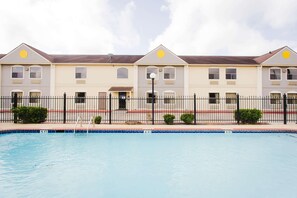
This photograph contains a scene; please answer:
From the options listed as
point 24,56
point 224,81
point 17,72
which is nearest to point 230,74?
point 224,81

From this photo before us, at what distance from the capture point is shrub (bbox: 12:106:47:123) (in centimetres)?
1454

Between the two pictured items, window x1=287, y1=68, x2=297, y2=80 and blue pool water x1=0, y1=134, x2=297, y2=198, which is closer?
blue pool water x1=0, y1=134, x2=297, y2=198

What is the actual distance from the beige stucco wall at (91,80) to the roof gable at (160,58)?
2261mm

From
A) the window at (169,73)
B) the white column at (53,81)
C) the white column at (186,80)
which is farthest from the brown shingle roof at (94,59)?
the white column at (186,80)

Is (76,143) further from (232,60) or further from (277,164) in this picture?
(232,60)

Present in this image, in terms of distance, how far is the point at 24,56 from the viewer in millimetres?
26859

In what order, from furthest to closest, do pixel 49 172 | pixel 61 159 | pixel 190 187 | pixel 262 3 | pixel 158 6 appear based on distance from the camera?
pixel 158 6 → pixel 262 3 → pixel 61 159 → pixel 49 172 → pixel 190 187

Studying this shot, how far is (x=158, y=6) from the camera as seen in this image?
64.2 feet

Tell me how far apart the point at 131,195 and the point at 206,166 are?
316 cm

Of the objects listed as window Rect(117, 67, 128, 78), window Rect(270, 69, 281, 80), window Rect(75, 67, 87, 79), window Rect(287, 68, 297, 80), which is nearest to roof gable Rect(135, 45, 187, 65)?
window Rect(117, 67, 128, 78)

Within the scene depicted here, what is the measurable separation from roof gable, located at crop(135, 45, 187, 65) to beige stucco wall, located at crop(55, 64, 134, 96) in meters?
2.26

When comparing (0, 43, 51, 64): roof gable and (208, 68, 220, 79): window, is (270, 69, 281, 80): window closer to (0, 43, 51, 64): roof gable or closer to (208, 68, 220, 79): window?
(208, 68, 220, 79): window

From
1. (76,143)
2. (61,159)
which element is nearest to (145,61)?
(76,143)

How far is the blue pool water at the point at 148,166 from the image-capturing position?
16.7 feet
